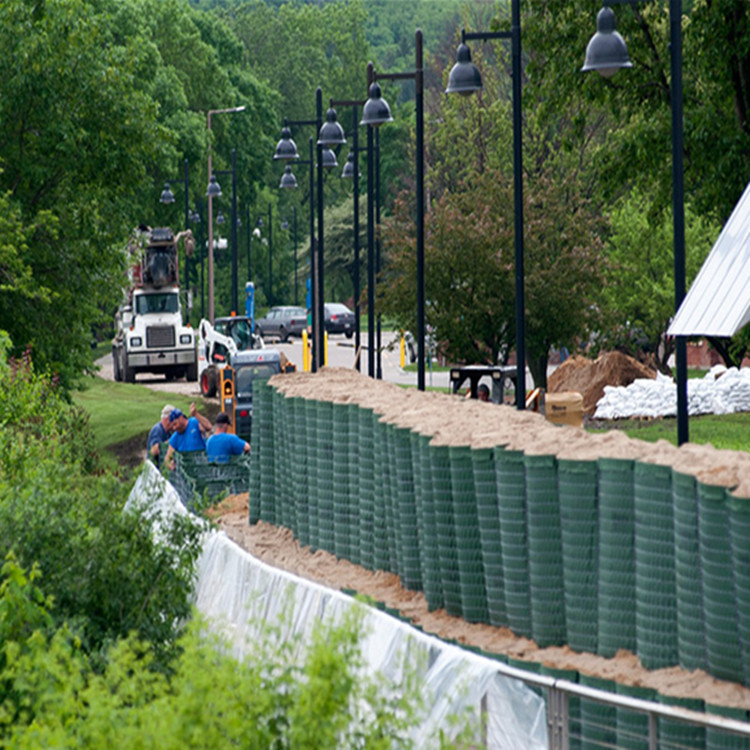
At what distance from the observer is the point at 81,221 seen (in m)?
32.4

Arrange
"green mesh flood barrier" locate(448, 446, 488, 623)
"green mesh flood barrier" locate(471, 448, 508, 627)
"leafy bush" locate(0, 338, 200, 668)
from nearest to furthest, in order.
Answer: "green mesh flood barrier" locate(471, 448, 508, 627), "green mesh flood barrier" locate(448, 446, 488, 623), "leafy bush" locate(0, 338, 200, 668)

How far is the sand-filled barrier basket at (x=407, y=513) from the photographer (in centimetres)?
1094

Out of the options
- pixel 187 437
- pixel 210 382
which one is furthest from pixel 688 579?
pixel 210 382

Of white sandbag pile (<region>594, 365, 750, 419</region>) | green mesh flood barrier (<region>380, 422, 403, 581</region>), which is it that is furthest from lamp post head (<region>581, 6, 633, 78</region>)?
white sandbag pile (<region>594, 365, 750, 419</region>)

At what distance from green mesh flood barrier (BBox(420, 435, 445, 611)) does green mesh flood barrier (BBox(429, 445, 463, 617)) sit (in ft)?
0.18

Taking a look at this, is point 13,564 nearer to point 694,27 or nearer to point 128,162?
point 694,27

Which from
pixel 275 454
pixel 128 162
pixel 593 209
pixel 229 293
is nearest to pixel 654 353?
pixel 593 209

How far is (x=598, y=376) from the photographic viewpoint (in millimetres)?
37219

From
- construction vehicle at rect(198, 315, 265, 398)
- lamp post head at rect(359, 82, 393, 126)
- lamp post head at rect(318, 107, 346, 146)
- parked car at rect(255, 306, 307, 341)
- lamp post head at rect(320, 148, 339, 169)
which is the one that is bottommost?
parked car at rect(255, 306, 307, 341)

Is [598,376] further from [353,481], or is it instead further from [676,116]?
[353,481]

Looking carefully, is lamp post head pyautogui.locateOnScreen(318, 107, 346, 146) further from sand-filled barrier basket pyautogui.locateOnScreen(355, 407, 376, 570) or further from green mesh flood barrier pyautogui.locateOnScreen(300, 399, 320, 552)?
sand-filled barrier basket pyautogui.locateOnScreen(355, 407, 376, 570)

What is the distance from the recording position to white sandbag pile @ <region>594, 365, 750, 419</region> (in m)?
34.0

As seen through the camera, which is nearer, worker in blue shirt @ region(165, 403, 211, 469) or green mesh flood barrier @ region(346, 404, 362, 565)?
green mesh flood barrier @ region(346, 404, 362, 565)

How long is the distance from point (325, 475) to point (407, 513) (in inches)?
90.5
